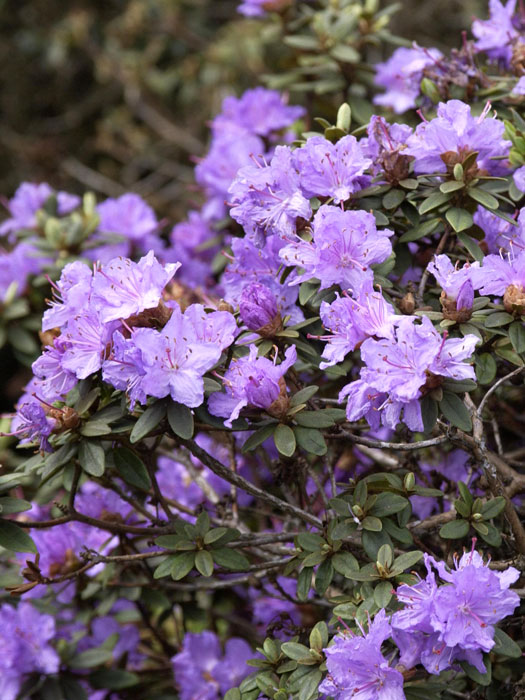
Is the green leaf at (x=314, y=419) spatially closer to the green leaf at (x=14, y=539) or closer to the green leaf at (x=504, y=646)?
the green leaf at (x=504, y=646)

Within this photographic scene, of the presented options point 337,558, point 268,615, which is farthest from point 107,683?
point 337,558

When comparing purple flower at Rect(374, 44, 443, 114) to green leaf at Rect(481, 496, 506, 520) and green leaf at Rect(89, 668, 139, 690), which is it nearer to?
green leaf at Rect(481, 496, 506, 520)

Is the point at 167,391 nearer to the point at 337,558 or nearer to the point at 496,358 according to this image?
the point at 337,558

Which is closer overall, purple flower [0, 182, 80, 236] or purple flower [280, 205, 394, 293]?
purple flower [280, 205, 394, 293]

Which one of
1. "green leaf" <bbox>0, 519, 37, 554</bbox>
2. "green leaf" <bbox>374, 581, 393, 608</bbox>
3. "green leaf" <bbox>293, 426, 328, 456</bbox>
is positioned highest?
"green leaf" <bbox>293, 426, 328, 456</bbox>

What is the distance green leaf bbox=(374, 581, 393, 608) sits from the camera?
4.75 ft

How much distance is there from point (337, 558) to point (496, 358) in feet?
1.66

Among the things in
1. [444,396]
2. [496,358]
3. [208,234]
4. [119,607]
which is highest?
[444,396]

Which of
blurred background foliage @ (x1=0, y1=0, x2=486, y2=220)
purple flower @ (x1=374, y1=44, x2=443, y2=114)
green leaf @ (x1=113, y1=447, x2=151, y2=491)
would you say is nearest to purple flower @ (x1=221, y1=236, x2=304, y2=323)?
green leaf @ (x1=113, y1=447, x2=151, y2=491)

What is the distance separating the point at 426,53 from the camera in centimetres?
215

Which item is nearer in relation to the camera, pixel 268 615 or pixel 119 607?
pixel 268 615

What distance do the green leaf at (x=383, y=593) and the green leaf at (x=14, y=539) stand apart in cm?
65

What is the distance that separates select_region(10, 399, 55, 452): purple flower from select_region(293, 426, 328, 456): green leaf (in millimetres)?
454

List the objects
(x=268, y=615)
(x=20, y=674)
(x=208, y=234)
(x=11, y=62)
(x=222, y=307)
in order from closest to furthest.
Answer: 1. (x=222, y=307)
2. (x=20, y=674)
3. (x=268, y=615)
4. (x=208, y=234)
5. (x=11, y=62)
